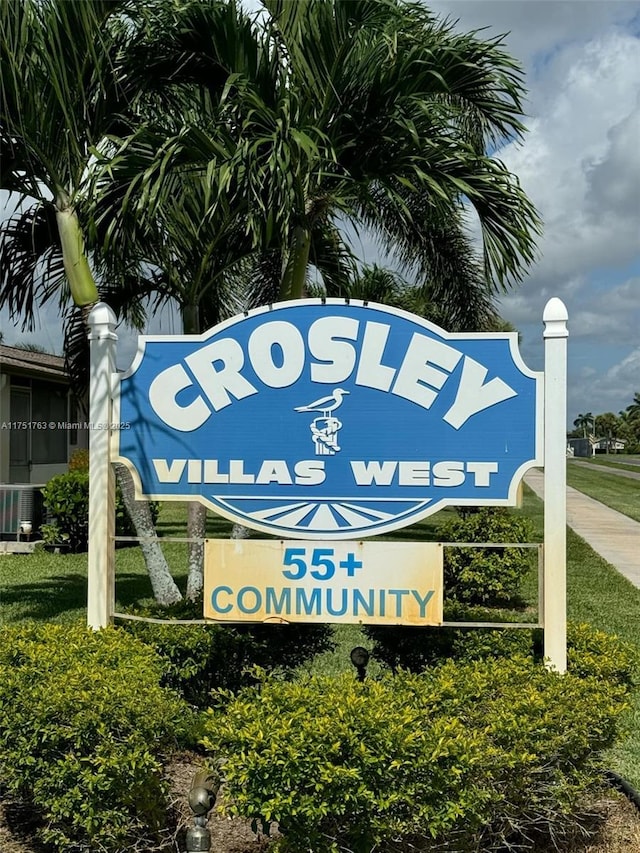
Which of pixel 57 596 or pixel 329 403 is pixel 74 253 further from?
pixel 57 596

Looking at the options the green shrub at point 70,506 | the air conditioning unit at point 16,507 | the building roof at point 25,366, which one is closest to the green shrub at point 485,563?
the green shrub at point 70,506

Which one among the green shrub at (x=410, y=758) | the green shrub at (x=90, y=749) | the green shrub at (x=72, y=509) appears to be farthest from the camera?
the green shrub at (x=72, y=509)

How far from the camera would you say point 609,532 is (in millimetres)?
15891

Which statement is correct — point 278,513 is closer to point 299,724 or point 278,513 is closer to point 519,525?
point 299,724

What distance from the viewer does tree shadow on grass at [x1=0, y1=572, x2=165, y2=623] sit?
25.9 ft

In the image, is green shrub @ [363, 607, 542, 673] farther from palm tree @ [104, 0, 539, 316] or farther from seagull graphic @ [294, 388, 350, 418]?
palm tree @ [104, 0, 539, 316]

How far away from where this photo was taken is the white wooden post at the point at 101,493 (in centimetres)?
425

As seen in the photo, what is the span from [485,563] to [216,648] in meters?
5.09

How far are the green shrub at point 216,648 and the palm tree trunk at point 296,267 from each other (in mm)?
2326

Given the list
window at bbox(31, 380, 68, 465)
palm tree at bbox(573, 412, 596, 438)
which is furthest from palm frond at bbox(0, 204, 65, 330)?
palm tree at bbox(573, 412, 596, 438)

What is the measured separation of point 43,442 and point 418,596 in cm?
1568

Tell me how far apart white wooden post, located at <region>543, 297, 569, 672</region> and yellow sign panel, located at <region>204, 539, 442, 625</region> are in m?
0.52

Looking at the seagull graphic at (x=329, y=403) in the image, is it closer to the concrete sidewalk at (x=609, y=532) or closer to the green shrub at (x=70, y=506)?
the concrete sidewalk at (x=609, y=532)

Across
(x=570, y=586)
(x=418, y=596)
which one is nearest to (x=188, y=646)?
(x=418, y=596)
